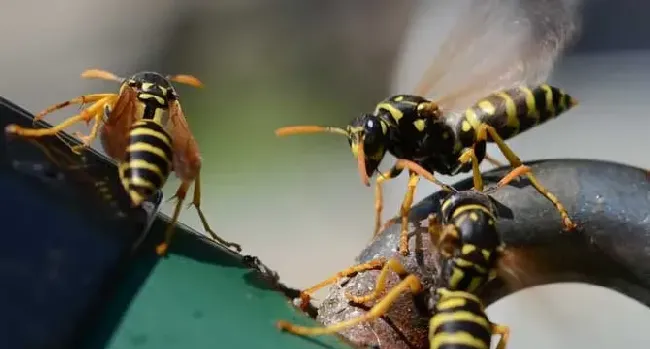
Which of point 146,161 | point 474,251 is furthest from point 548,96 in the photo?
point 146,161

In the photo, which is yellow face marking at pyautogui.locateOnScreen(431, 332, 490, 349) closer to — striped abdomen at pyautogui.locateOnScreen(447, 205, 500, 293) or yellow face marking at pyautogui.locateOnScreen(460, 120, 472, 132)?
striped abdomen at pyautogui.locateOnScreen(447, 205, 500, 293)

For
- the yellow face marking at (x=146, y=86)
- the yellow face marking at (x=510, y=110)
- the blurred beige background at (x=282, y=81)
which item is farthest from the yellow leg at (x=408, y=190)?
the blurred beige background at (x=282, y=81)

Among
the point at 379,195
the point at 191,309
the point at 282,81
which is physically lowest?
the point at 282,81

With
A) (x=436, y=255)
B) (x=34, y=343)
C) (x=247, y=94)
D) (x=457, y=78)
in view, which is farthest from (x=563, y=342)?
(x=34, y=343)

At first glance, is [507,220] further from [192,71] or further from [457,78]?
[192,71]

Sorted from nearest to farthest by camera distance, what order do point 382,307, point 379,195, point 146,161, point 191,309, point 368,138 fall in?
point 191,309
point 382,307
point 146,161
point 379,195
point 368,138

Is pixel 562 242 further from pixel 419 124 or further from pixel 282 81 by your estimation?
pixel 282 81
